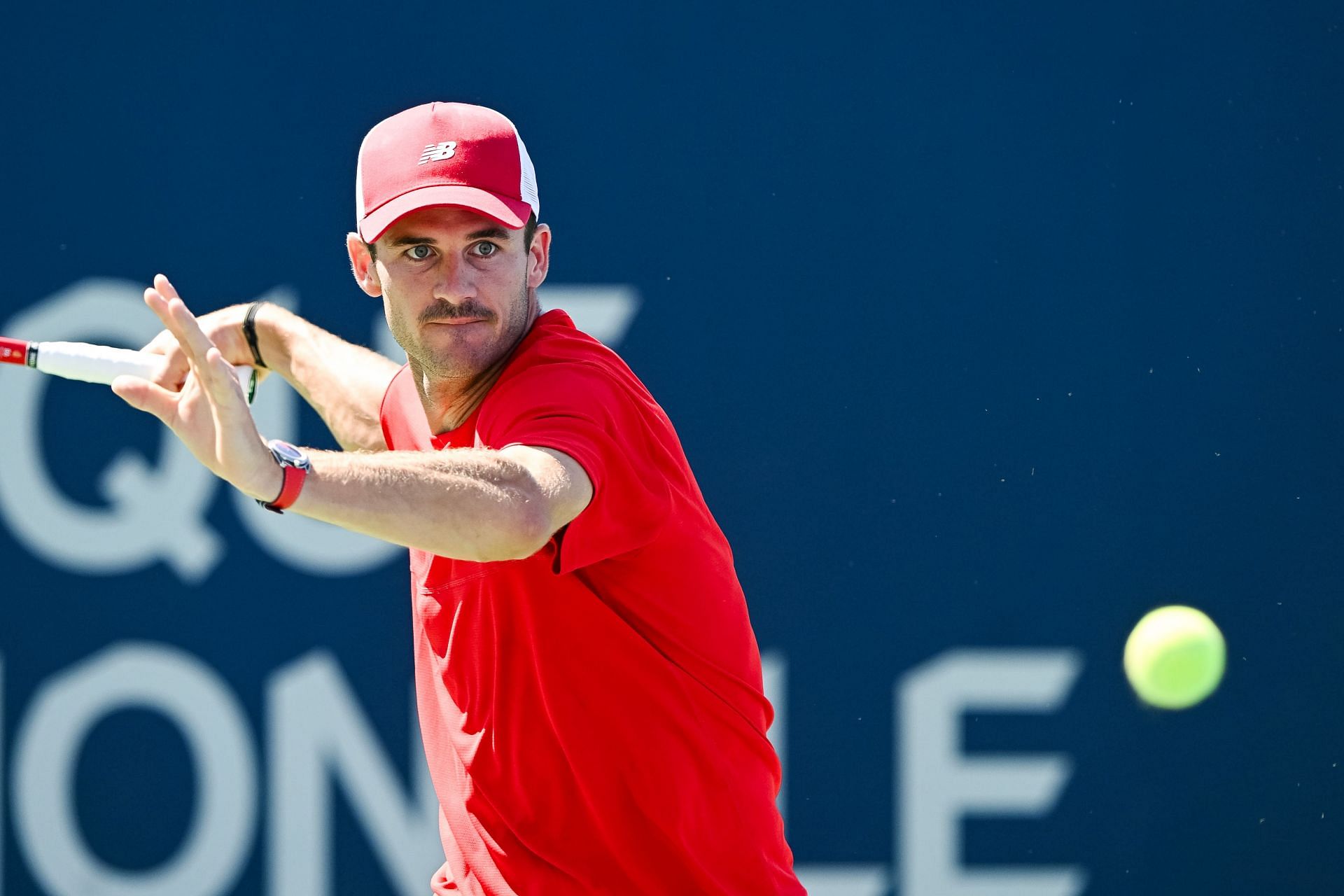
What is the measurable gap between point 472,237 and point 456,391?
217 mm

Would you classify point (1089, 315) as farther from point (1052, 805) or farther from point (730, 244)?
point (1052, 805)

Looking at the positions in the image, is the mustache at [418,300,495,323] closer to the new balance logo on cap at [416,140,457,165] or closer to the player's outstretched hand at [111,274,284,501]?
the new balance logo on cap at [416,140,457,165]

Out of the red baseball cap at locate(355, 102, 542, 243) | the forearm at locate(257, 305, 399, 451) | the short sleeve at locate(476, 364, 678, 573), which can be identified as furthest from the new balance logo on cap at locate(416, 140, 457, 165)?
the forearm at locate(257, 305, 399, 451)

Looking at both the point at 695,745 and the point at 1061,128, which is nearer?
the point at 695,745

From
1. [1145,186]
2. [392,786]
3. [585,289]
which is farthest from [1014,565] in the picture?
[392,786]

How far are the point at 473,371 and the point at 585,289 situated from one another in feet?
4.10

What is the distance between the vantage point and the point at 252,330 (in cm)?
298

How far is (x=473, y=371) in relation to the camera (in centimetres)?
228

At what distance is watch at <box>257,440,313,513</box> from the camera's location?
69.4 inches

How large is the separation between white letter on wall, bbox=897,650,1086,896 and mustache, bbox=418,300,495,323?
164 cm

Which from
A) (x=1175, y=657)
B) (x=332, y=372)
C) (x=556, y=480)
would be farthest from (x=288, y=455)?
(x=1175, y=657)

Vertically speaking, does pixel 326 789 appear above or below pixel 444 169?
below

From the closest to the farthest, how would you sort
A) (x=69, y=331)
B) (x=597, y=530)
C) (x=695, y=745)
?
(x=597, y=530), (x=695, y=745), (x=69, y=331)

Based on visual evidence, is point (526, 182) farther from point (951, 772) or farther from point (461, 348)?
point (951, 772)
